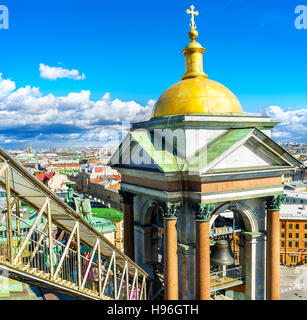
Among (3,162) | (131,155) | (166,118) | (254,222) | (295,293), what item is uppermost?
(166,118)

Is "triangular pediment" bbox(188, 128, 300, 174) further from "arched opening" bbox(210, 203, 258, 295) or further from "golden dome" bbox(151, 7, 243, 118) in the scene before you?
"arched opening" bbox(210, 203, 258, 295)

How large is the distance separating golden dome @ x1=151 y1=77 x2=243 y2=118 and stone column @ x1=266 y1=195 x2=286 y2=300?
498 cm

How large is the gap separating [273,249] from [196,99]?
8220 millimetres

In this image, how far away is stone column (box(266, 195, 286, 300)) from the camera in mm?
15477

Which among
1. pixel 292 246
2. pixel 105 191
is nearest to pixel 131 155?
pixel 292 246

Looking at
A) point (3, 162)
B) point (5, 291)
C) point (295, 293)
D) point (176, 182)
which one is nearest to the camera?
point (3, 162)

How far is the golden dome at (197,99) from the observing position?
1498 centimetres

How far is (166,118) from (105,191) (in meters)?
97.2

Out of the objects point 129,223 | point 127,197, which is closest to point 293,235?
point 129,223

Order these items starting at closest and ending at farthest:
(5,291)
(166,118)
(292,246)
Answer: (166,118), (5,291), (292,246)

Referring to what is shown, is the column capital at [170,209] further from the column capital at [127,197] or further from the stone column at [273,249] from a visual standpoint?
the stone column at [273,249]

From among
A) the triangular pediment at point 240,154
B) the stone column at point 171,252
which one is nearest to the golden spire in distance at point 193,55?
the triangular pediment at point 240,154

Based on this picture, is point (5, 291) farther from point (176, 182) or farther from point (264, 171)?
point (264, 171)

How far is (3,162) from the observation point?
9.14m
